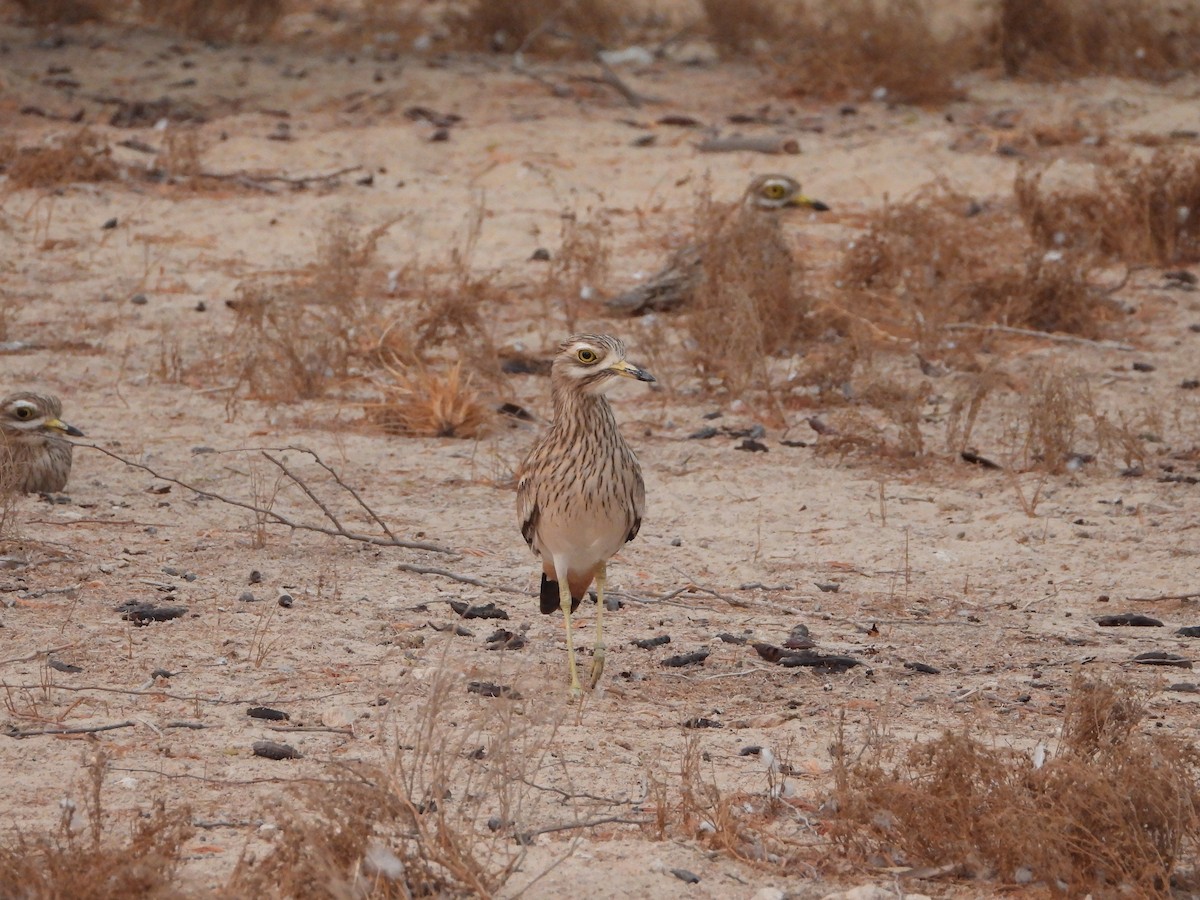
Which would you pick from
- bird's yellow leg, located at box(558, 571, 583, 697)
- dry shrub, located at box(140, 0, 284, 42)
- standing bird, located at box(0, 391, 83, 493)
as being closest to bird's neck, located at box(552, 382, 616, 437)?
bird's yellow leg, located at box(558, 571, 583, 697)

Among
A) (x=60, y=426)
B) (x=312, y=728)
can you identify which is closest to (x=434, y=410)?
(x=60, y=426)

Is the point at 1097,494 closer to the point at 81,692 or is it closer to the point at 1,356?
the point at 81,692

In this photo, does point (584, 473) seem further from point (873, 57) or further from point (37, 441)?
point (873, 57)

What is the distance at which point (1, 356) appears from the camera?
853 centimetres

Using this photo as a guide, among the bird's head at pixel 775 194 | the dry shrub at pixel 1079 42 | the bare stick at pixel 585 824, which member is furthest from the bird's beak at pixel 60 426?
the dry shrub at pixel 1079 42

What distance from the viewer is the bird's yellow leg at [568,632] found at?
16.1 feet

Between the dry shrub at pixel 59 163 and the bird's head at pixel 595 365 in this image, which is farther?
the dry shrub at pixel 59 163

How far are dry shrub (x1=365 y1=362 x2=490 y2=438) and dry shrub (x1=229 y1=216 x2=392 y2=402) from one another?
51 centimetres

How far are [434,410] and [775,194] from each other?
3094 mm

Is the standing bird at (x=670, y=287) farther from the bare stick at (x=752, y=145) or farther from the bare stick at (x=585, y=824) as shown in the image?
the bare stick at (x=585, y=824)

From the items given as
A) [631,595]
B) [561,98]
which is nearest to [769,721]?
[631,595]

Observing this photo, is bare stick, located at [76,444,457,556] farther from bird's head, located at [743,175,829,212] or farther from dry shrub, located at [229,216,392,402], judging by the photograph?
bird's head, located at [743,175,829,212]

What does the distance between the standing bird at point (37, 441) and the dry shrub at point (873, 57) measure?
749 cm

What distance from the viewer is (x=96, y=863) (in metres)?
3.29
